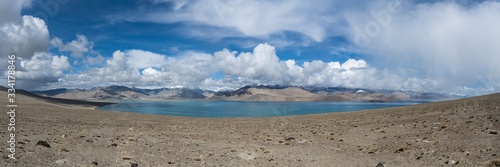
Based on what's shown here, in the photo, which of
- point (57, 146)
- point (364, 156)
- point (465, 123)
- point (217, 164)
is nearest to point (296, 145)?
point (364, 156)

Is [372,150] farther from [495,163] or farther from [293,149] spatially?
[495,163]

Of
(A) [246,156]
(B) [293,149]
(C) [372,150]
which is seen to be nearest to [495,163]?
(C) [372,150]

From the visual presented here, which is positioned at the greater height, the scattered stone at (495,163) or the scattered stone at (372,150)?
the scattered stone at (495,163)

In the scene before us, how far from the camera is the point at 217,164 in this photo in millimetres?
14289

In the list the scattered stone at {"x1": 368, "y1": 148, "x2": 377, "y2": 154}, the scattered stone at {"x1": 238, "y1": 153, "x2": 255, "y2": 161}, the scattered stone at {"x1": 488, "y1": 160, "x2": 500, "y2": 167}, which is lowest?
the scattered stone at {"x1": 238, "y1": 153, "x2": 255, "y2": 161}

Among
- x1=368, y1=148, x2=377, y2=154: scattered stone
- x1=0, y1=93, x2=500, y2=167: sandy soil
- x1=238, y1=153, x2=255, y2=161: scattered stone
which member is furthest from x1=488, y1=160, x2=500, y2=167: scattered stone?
x1=238, y1=153, x2=255, y2=161: scattered stone

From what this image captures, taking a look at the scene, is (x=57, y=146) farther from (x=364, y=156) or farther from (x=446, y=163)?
(x=446, y=163)

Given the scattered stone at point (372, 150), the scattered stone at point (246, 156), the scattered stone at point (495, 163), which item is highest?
the scattered stone at point (495, 163)

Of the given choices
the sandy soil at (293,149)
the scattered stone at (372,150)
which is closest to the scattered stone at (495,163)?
the sandy soil at (293,149)

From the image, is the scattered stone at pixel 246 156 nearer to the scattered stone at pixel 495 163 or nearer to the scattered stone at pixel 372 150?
the scattered stone at pixel 372 150

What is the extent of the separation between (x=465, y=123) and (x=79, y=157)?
2248 centimetres

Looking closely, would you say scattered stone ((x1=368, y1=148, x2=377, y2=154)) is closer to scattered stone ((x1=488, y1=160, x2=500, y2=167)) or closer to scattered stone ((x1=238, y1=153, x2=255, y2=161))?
scattered stone ((x1=488, y1=160, x2=500, y2=167))

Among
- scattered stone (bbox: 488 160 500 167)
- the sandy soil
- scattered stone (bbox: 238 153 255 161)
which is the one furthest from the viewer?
scattered stone (bbox: 238 153 255 161)

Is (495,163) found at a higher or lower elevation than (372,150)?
higher
